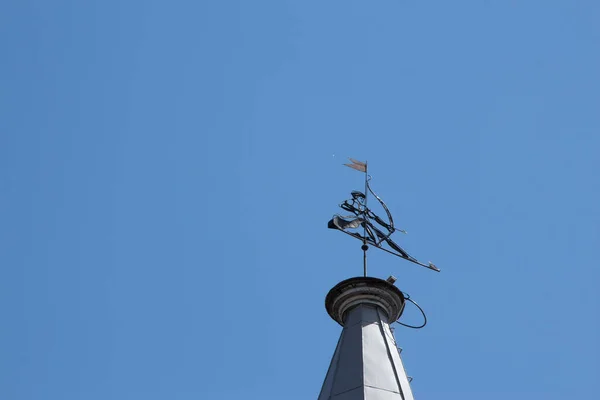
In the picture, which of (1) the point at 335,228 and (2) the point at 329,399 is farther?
(1) the point at 335,228

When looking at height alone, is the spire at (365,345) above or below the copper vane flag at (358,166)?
Answer: below

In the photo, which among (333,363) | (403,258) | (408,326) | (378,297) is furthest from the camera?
(403,258)

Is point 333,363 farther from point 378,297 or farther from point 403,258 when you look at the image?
point 403,258

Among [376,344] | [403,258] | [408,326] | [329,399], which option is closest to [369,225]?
[403,258]

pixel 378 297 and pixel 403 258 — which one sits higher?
pixel 403 258

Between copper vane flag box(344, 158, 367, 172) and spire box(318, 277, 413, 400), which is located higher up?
copper vane flag box(344, 158, 367, 172)

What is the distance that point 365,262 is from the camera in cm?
1792

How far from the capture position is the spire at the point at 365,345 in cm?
1386

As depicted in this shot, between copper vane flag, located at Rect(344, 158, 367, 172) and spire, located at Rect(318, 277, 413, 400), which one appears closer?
spire, located at Rect(318, 277, 413, 400)

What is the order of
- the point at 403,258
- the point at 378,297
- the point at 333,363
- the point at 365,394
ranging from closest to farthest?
1. the point at 365,394
2. the point at 333,363
3. the point at 378,297
4. the point at 403,258

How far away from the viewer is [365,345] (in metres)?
15.0

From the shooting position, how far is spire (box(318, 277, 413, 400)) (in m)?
13.9

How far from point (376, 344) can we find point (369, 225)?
4.62m

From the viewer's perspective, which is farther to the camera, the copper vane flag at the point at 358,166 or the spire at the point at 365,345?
the copper vane flag at the point at 358,166
